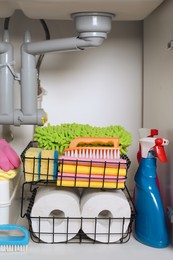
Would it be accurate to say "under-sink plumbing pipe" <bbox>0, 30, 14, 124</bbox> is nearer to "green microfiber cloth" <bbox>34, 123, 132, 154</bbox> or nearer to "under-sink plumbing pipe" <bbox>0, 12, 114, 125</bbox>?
"under-sink plumbing pipe" <bbox>0, 12, 114, 125</bbox>

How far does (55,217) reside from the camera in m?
0.88

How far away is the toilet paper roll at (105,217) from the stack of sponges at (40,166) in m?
0.11

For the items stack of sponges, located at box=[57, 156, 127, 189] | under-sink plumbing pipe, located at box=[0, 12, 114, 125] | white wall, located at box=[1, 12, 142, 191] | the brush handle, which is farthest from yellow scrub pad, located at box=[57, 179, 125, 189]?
white wall, located at box=[1, 12, 142, 191]

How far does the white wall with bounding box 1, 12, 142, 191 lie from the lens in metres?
1.27

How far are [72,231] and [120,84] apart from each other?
0.60 metres

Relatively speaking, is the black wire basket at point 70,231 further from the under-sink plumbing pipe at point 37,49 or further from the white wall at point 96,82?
the white wall at point 96,82

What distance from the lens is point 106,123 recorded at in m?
1.29

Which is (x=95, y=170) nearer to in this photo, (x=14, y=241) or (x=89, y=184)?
(x=89, y=184)

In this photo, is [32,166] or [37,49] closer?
[32,166]

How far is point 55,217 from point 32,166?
142 mm

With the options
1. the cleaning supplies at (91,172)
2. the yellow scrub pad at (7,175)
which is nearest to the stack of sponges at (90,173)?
the cleaning supplies at (91,172)

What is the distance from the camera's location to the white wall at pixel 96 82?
1266mm

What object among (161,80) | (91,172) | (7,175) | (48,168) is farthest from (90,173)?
(161,80)

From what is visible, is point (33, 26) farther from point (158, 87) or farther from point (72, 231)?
point (72, 231)
